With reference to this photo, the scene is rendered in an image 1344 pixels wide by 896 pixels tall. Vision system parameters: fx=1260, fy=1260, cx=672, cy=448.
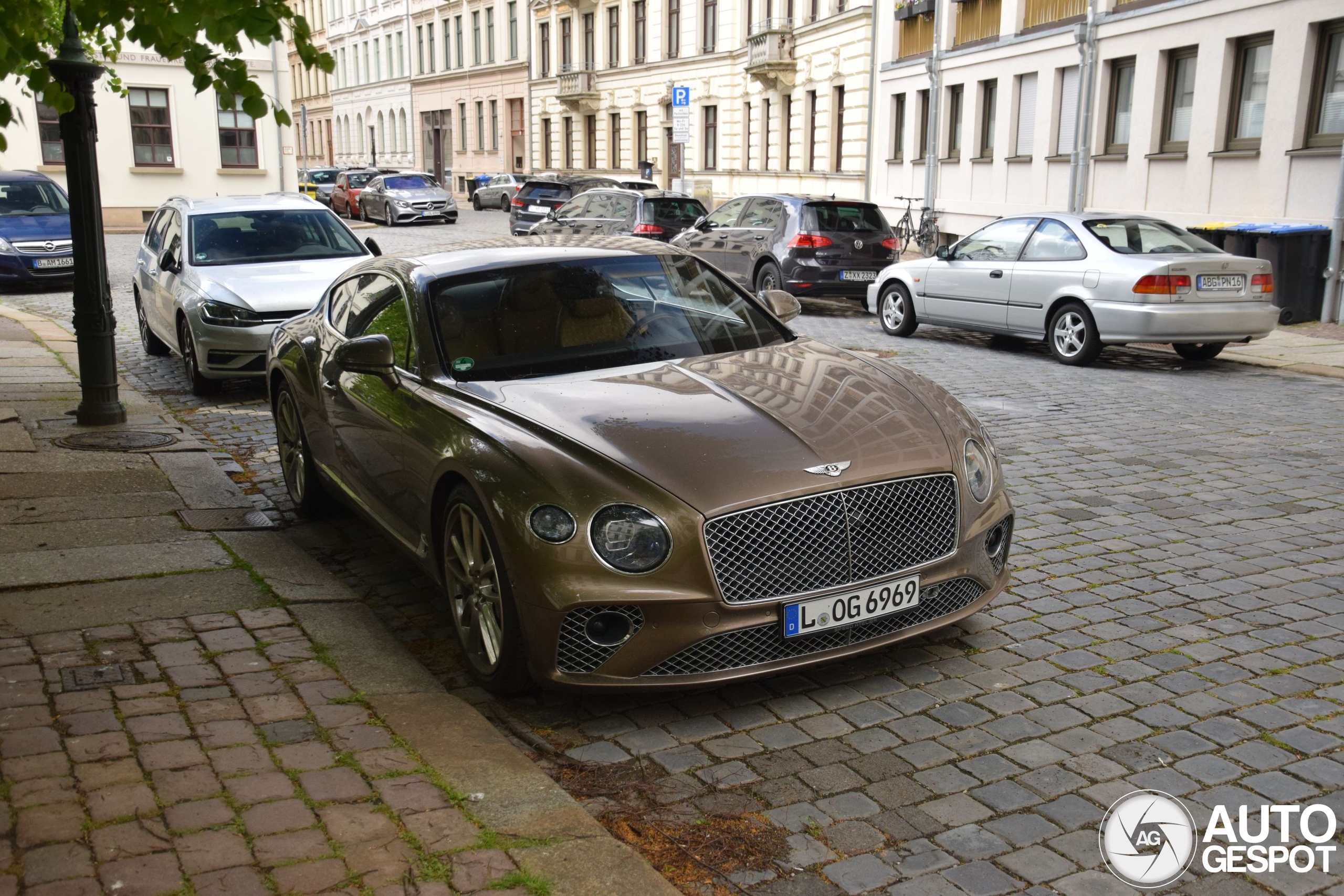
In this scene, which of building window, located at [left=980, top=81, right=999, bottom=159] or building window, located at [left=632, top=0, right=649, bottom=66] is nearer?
building window, located at [left=980, top=81, right=999, bottom=159]

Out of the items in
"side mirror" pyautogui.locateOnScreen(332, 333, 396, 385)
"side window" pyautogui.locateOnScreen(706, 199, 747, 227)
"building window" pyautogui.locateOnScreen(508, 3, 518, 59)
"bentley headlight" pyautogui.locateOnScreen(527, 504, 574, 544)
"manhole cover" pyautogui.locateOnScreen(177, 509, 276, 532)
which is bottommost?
"manhole cover" pyautogui.locateOnScreen(177, 509, 276, 532)

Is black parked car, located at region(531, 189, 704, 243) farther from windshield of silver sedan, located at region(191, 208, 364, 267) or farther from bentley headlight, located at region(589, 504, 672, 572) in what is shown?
bentley headlight, located at region(589, 504, 672, 572)

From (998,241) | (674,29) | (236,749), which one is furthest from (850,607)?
(674,29)

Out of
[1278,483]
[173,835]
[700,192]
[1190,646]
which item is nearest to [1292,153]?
[1278,483]

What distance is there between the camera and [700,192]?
43.3 m

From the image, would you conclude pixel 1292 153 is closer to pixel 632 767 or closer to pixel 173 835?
pixel 632 767

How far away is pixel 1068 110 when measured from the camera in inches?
949

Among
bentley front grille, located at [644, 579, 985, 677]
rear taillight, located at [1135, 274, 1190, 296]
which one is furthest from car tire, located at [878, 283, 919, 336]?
bentley front grille, located at [644, 579, 985, 677]

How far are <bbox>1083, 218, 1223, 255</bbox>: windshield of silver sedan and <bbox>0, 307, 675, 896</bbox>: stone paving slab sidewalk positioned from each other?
9.19 meters

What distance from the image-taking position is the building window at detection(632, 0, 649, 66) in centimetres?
4900

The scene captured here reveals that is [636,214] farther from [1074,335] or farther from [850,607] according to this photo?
[850,607]

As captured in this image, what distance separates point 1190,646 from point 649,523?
2201mm

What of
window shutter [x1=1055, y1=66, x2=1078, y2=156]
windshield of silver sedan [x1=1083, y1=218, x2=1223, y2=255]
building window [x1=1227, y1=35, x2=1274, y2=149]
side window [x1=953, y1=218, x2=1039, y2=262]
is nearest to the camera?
windshield of silver sedan [x1=1083, y1=218, x2=1223, y2=255]

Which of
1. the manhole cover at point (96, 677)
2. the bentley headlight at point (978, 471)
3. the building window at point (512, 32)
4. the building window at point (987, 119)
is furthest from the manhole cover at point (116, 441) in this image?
the building window at point (512, 32)
